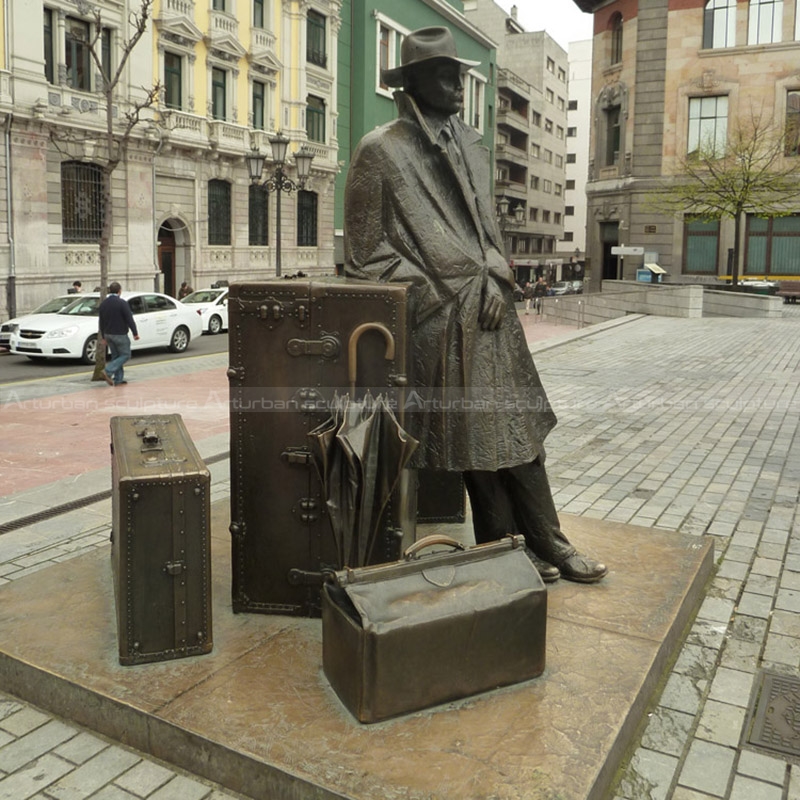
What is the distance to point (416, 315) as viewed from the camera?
3.63m

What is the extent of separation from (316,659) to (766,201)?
3610 centimetres

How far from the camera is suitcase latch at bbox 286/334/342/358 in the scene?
3475 mm

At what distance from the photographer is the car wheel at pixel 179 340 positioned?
18828mm

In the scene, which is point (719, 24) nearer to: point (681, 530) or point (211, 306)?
point (211, 306)

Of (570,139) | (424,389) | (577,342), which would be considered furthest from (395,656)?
(570,139)

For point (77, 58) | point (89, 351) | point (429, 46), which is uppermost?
point (77, 58)

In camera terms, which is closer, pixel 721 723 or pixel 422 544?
pixel 422 544

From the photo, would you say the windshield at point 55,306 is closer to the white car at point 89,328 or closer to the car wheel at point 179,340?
the white car at point 89,328

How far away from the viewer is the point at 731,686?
370 centimetres

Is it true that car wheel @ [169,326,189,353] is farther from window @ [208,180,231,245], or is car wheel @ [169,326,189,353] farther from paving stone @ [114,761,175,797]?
paving stone @ [114,761,175,797]

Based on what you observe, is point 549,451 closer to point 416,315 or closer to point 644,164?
point 416,315

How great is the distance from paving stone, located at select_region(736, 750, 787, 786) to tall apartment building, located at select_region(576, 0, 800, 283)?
37.1m

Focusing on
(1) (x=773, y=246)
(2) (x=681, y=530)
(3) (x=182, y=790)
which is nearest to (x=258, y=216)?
(1) (x=773, y=246)

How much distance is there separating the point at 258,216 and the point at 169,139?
6.17m
